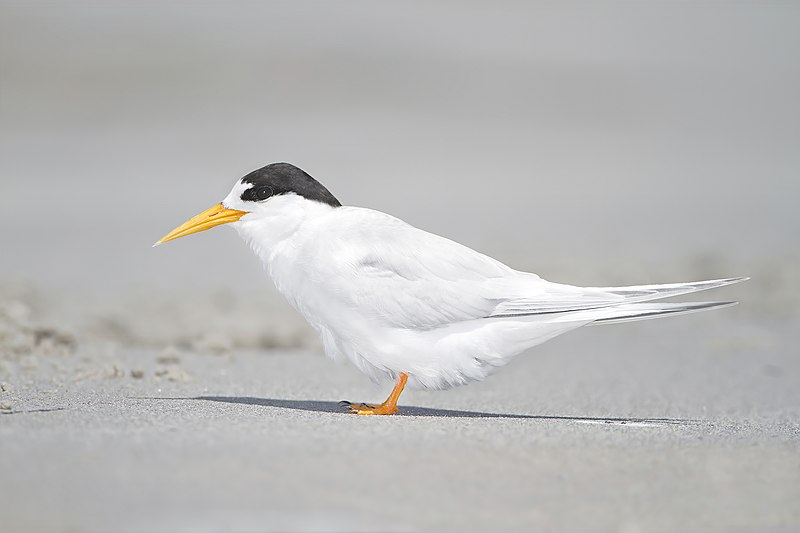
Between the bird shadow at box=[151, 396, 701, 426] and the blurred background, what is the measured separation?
6.35 ft

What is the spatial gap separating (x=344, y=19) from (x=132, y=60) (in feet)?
15.8

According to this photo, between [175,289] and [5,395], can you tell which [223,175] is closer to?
[175,289]

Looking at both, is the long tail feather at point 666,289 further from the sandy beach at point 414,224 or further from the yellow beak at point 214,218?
the yellow beak at point 214,218

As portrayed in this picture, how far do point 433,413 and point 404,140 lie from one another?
1260cm

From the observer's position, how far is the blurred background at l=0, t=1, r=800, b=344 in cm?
902

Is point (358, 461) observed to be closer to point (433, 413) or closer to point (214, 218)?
point (433, 413)

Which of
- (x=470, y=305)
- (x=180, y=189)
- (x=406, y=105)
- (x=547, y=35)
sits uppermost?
(x=547, y=35)

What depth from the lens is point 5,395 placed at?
4188mm

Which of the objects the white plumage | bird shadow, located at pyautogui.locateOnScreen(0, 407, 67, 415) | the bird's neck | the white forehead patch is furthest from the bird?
bird shadow, located at pyautogui.locateOnScreen(0, 407, 67, 415)

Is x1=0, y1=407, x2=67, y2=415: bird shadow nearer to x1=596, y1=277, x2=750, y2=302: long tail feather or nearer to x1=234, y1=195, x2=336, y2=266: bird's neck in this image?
x1=234, y1=195, x2=336, y2=266: bird's neck

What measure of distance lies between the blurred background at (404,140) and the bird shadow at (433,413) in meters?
1.94

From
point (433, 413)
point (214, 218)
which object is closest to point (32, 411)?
point (214, 218)

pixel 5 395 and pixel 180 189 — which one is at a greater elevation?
pixel 180 189

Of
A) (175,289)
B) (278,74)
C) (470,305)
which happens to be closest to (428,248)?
(470,305)
